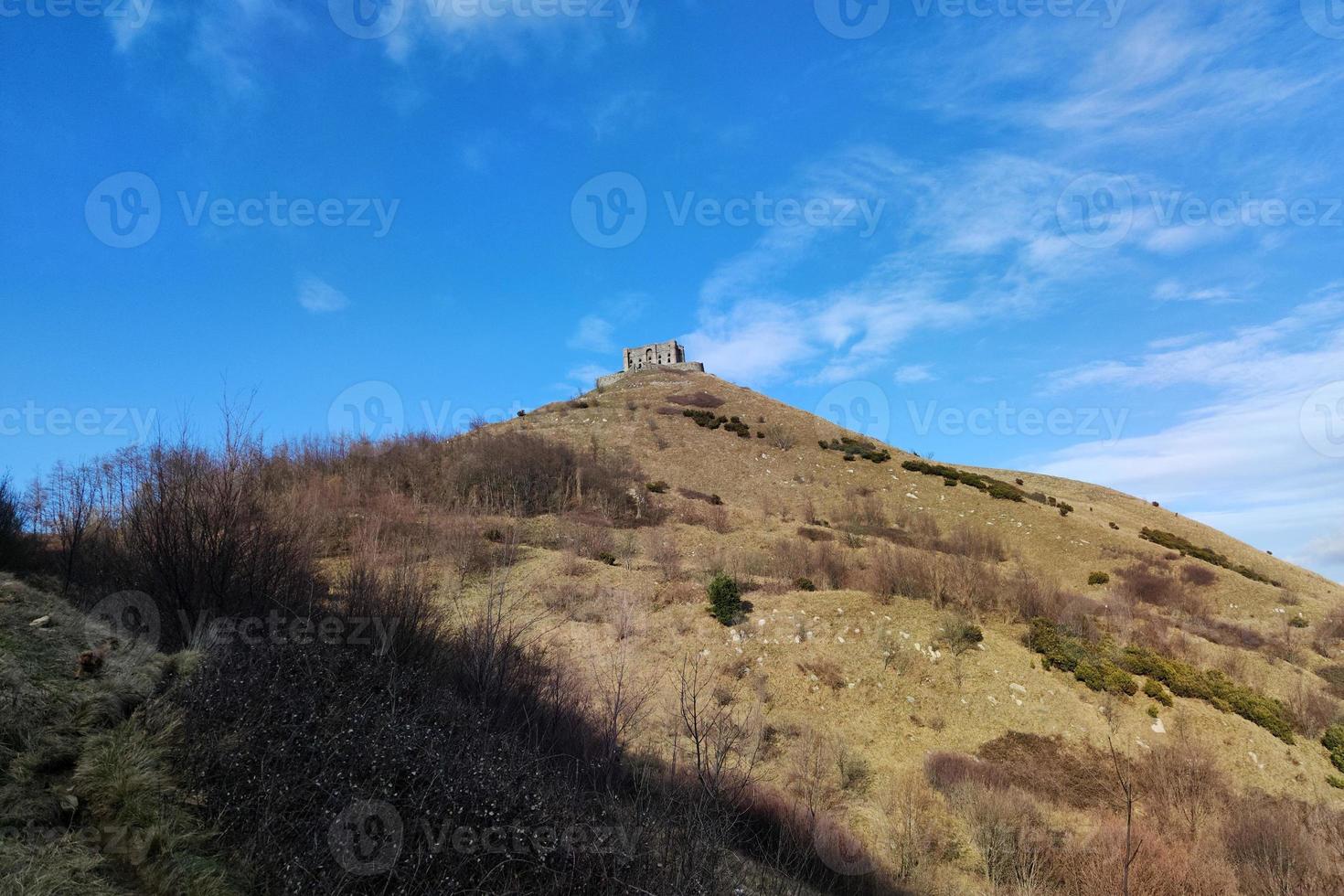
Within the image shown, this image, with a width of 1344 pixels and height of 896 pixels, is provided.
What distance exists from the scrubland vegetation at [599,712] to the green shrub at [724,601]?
75mm

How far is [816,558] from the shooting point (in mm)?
19359

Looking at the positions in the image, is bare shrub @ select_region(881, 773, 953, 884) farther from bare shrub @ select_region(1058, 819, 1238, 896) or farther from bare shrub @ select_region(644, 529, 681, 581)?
bare shrub @ select_region(644, 529, 681, 581)

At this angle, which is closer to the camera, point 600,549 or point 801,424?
point 600,549

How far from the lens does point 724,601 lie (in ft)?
48.9

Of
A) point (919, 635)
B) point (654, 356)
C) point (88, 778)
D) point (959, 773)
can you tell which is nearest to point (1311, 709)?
point (919, 635)

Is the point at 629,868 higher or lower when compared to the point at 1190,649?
lower

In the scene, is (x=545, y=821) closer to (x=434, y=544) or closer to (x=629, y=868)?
(x=629, y=868)

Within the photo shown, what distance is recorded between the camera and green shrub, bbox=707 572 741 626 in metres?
14.7

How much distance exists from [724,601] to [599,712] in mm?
5010

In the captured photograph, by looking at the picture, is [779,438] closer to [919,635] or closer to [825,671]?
[919,635]

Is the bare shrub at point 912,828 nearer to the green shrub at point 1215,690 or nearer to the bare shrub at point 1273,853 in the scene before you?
the bare shrub at point 1273,853

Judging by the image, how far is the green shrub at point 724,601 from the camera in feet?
48.3

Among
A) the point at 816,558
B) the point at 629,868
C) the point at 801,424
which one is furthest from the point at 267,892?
the point at 801,424

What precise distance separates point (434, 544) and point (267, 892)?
1227 cm
